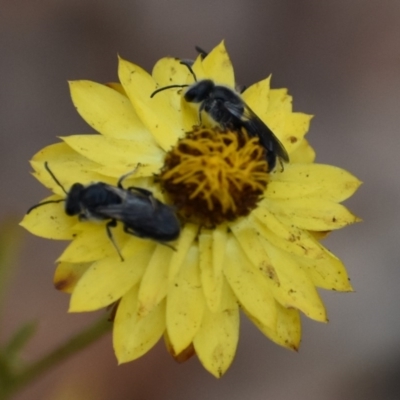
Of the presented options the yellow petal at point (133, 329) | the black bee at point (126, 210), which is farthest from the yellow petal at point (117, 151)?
the yellow petal at point (133, 329)

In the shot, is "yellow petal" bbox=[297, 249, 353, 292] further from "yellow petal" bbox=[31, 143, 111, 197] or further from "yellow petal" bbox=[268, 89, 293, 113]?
"yellow petal" bbox=[31, 143, 111, 197]

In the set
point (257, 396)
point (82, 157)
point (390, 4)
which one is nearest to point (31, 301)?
point (257, 396)

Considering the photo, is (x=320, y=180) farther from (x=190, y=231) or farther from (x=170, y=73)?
(x=170, y=73)

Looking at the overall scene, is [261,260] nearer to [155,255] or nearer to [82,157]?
[155,255]

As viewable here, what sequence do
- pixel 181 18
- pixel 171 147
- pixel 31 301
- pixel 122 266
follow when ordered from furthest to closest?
1. pixel 181 18
2. pixel 31 301
3. pixel 171 147
4. pixel 122 266

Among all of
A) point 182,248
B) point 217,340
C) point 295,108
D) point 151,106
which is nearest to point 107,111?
point 151,106

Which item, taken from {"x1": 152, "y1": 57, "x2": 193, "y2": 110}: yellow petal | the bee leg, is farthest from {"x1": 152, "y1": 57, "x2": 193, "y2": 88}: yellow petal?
the bee leg

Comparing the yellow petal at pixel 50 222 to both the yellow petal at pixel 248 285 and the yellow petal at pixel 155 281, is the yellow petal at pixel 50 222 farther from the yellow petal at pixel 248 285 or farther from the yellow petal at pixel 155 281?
the yellow petal at pixel 248 285
